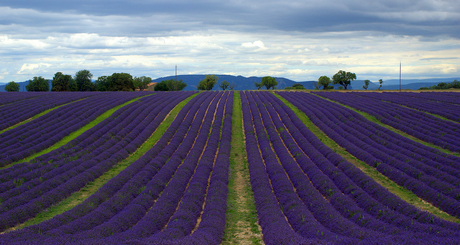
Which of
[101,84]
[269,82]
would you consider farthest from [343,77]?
[101,84]

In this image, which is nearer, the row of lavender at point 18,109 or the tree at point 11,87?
the row of lavender at point 18,109

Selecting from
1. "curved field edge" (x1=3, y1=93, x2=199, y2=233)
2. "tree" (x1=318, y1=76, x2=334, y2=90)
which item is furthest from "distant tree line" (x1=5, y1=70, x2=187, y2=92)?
"curved field edge" (x1=3, y1=93, x2=199, y2=233)

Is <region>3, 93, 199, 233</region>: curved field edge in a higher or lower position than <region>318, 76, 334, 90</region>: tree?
lower

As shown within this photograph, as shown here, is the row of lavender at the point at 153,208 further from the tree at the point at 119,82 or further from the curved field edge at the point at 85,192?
the tree at the point at 119,82

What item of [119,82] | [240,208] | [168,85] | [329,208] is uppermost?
[168,85]

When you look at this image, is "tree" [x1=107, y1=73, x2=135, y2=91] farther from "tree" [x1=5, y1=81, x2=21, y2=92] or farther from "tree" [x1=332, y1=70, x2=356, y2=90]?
"tree" [x1=332, y1=70, x2=356, y2=90]

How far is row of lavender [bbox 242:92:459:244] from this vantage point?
911cm

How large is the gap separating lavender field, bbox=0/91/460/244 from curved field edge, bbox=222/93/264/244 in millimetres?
97

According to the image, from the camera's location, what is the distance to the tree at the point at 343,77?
86.5m

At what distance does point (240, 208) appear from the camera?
1299 centimetres

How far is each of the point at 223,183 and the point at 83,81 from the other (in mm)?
83494

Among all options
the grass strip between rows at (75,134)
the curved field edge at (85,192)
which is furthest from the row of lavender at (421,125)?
the grass strip between rows at (75,134)

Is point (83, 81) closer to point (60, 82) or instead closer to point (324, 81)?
point (60, 82)

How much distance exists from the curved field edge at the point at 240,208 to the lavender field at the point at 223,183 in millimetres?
97
